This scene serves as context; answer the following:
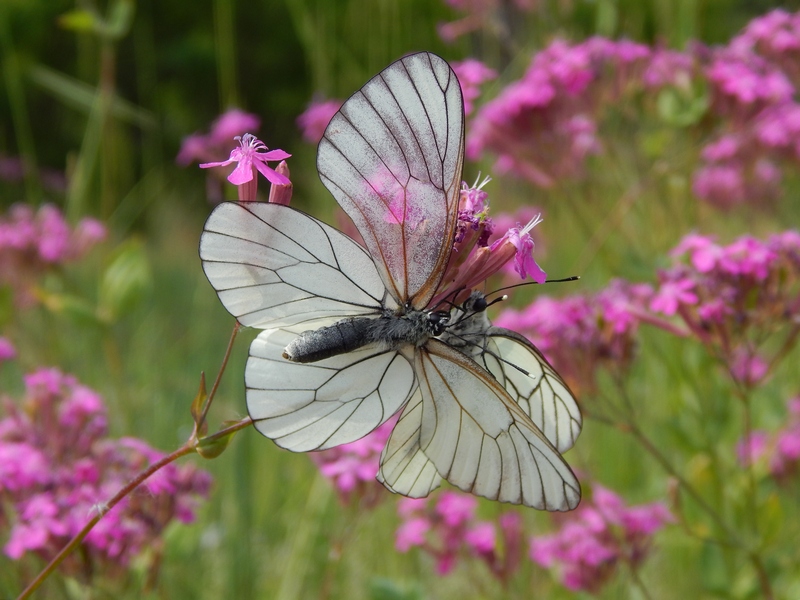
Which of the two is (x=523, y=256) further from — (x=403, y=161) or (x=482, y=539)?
(x=482, y=539)

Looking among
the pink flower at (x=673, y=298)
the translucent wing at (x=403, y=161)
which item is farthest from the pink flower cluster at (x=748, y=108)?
the translucent wing at (x=403, y=161)

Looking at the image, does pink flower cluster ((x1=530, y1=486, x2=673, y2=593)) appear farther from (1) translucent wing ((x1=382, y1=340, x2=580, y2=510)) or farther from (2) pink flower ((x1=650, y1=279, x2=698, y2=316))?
(1) translucent wing ((x1=382, y1=340, x2=580, y2=510))

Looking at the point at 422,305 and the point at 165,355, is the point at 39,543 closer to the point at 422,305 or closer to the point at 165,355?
the point at 422,305

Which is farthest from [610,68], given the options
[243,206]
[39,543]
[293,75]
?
[293,75]

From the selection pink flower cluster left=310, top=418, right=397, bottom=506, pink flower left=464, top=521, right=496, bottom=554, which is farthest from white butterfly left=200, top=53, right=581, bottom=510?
pink flower left=464, top=521, right=496, bottom=554

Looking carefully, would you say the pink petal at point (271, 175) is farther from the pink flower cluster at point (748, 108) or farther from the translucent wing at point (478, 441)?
the pink flower cluster at point (748, 108)

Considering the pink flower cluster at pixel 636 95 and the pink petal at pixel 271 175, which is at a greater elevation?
the pink flower cluster at pixel 636 95
